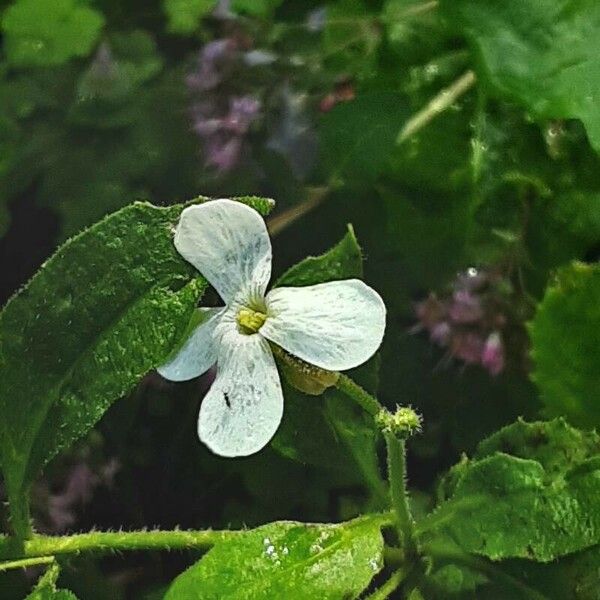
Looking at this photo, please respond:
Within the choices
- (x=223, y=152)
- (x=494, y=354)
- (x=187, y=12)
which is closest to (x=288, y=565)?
(x=494, y=354)

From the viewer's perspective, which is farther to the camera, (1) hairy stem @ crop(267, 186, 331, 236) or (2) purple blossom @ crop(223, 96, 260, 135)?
(2) purple blossom @ crop(223, 96, 260, 135)

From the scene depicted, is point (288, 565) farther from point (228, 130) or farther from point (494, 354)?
point (228, 130)

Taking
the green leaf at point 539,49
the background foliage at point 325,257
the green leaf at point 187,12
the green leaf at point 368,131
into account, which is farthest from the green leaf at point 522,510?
the green leaf at point 187,12

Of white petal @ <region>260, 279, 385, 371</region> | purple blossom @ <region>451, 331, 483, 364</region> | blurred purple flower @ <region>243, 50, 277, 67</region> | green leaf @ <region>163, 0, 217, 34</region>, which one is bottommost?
purple blossom @ <region>451, 331, 483, 364</region>

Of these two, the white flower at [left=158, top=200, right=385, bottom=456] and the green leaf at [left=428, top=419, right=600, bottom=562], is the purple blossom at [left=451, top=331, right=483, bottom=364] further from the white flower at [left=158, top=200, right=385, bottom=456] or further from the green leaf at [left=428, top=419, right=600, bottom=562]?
the white flower at [left=158, top=200, right=385, bottom=456]

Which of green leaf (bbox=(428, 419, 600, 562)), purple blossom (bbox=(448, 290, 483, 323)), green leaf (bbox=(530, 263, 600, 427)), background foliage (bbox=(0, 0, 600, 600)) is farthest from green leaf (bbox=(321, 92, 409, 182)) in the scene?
green leaf (bbox=(428, 419, 600, 562))

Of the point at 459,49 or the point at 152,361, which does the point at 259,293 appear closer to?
the point at 152,361

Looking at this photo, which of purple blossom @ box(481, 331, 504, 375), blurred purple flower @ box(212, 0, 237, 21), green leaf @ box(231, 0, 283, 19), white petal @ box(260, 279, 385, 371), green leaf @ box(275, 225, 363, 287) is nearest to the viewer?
white petal @ box(260, 279, 385, 371)
